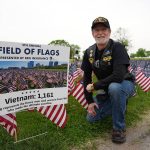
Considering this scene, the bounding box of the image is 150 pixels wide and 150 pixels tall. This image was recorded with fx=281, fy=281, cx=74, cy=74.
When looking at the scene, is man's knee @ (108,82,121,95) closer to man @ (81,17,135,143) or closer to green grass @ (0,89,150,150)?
man @ (81,17,135,143)

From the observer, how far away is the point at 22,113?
6.76 meters

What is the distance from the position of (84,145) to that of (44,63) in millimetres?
1505

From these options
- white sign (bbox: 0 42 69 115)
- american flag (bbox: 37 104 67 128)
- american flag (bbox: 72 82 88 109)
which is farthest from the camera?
american flag (bbox: 72 82 88 109)

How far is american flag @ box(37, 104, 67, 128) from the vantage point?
5.18m

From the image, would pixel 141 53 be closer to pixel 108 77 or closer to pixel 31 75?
pixel 108 77

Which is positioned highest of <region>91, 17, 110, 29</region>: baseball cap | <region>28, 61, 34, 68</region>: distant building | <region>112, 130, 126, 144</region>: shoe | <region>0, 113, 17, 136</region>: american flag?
<region>91, 17, 110, 29</region>: baseball cap

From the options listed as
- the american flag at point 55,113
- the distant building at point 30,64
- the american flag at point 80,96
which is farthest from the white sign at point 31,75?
the american flag at point 80,96

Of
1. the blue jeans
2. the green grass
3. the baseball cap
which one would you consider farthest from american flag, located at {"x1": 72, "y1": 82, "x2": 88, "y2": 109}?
the baseball cap

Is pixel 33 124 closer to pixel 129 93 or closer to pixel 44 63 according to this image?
pixel 44 63

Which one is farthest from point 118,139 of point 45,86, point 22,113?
point 22,113

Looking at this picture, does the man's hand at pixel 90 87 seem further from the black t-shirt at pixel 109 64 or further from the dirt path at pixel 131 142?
the dirt path at pixel 131 142

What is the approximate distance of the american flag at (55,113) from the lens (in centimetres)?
518

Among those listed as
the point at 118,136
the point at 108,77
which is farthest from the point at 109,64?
the point at 118,136

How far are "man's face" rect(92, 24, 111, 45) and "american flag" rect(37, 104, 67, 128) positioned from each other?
1383mm
